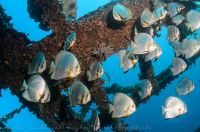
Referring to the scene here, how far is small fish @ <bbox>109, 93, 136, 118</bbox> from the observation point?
412 cm

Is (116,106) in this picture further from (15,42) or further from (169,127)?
(169,127)

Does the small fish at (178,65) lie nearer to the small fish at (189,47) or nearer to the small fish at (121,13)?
the small fish at (189,47)

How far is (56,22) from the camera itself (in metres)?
4.18

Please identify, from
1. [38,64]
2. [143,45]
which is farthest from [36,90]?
[143,45]

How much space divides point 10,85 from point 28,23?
275 ft

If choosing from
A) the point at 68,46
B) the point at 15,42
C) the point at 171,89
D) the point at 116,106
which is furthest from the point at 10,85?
the point at 171,89

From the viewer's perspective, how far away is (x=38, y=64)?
12.1 feet

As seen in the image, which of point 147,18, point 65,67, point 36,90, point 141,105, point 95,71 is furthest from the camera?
point 141,105

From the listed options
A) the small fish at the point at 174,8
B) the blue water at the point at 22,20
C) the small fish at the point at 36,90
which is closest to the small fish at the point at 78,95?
the small fish at the point at 36,90

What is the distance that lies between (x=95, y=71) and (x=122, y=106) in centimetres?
70

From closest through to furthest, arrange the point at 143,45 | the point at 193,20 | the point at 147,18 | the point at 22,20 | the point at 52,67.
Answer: the point at 52,67, the point at 143,45, the point at 147,18, the point at 193,20, the point at 22,20

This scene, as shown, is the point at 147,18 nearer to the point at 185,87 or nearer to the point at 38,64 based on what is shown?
the point at 185,87

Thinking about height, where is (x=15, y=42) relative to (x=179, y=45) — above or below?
above

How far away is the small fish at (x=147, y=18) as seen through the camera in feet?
15.7
